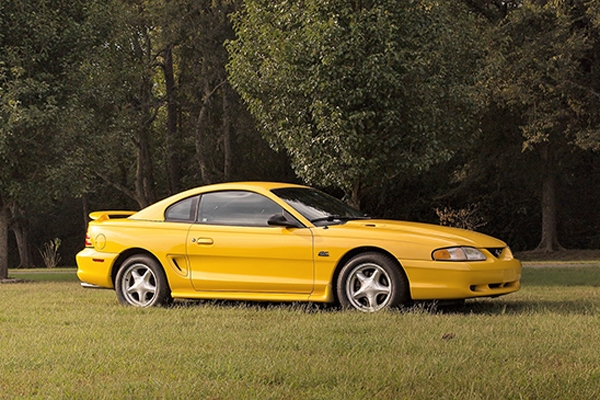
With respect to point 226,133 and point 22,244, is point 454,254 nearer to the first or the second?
point 226,133

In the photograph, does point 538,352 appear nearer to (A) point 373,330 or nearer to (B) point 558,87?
(A) point 373,330

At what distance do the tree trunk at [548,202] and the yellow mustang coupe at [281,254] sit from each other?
23464 mm

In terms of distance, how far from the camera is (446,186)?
3866cm

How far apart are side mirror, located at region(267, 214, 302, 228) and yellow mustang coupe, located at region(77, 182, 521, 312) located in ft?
0.04

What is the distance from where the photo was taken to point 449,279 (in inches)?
370

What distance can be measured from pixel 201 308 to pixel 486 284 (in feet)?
10.7

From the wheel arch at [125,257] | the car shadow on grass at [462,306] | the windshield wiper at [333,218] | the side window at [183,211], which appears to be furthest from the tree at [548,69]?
the wheel arch at [125,257]

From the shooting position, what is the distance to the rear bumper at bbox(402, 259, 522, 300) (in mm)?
9391

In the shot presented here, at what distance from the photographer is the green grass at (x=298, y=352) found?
5.48 meters

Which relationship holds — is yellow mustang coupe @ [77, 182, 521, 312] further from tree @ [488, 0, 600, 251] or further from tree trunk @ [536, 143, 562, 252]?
tree trunk @ [536, 143, 562, 252]

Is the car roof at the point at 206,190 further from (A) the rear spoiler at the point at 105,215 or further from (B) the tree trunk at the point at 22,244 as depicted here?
(B) the tree trunk at the point at 22,244

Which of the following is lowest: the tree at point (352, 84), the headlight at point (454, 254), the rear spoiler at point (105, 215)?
the headlight at point (454, 254)

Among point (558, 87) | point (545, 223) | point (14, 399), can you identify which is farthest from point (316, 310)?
point (545, 223)

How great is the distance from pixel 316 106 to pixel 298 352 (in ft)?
39.3
